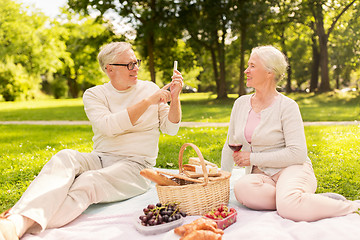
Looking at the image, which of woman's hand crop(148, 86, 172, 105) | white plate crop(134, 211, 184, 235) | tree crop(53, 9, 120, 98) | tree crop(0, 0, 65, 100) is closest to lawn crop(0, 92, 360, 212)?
white plate crop(134, 211, 184, 235)

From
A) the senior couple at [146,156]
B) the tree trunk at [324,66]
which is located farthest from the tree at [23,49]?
the senior couple at [146,156]

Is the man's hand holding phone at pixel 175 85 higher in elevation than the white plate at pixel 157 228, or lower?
higher

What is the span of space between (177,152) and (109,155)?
2.62 metres

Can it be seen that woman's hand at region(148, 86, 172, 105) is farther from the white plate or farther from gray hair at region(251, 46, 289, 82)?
the white plate

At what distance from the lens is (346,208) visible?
313cm

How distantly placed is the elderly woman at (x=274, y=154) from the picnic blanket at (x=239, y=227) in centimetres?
11

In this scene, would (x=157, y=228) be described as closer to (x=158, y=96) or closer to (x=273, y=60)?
(x=158, y=96)

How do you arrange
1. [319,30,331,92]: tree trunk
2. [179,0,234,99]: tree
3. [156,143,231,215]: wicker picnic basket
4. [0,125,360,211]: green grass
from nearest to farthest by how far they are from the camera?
[156,143,231,215]: wicker picnic basket → [0,125,360,211]: green grass → [319,30,331,92]: tree trunk → [179,0,234,99]: tree

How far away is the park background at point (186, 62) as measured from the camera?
6391 mm

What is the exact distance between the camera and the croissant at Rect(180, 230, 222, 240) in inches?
103

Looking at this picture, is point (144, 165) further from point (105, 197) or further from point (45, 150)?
point (45, 150)

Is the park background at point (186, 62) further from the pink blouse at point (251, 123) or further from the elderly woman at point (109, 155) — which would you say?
the elderly woman at point (109, 155)

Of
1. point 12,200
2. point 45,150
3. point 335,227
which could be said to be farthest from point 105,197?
point 45,150

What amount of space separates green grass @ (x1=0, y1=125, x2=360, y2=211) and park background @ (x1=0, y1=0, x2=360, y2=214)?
2 cm
